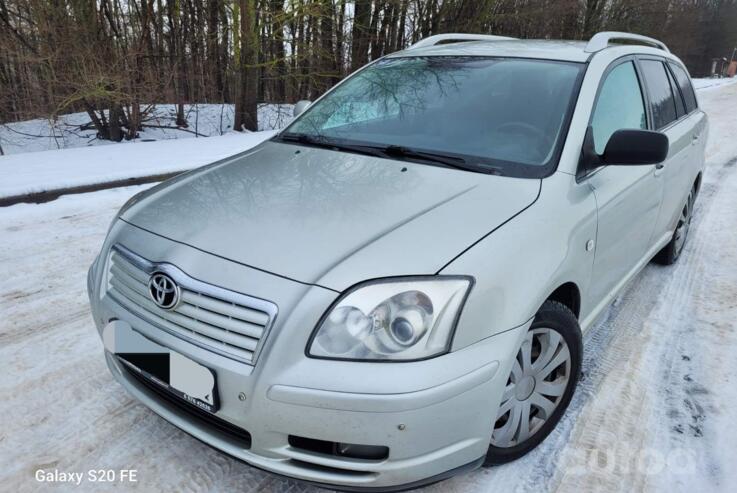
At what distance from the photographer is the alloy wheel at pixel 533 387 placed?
6.31 ft

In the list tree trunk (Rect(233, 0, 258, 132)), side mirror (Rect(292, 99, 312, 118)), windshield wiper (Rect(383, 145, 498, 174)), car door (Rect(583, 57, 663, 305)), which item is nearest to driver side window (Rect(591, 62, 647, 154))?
car door (Rect(583, 57, 663, 305))

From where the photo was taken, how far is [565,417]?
2.34m

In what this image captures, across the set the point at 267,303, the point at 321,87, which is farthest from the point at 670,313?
the point at 321,87

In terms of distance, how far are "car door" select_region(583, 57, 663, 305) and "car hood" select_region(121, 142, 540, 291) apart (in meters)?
0.53

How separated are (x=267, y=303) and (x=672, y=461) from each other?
1.72 meters

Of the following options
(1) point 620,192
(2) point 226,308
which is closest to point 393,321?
(2) point 226,308

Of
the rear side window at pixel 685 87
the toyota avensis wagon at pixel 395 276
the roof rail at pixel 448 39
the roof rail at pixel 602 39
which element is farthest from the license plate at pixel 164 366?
the rear side window at pixel 685 87

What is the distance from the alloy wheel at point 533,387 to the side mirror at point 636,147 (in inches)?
33.2

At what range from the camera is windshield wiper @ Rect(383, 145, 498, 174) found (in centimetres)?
227

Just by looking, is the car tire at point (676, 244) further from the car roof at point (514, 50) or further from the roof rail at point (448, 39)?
the roof rail at point (448, 39)

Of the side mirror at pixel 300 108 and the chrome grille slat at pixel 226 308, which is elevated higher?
the side mirror at pixel 300 108

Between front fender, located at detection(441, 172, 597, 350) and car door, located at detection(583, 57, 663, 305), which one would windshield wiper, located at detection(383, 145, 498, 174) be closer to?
front fender, located at detection(441, 172, 597, 350)

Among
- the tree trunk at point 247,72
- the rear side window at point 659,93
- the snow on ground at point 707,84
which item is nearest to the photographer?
the rear side window at point 659,93

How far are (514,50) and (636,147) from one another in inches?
40.6
